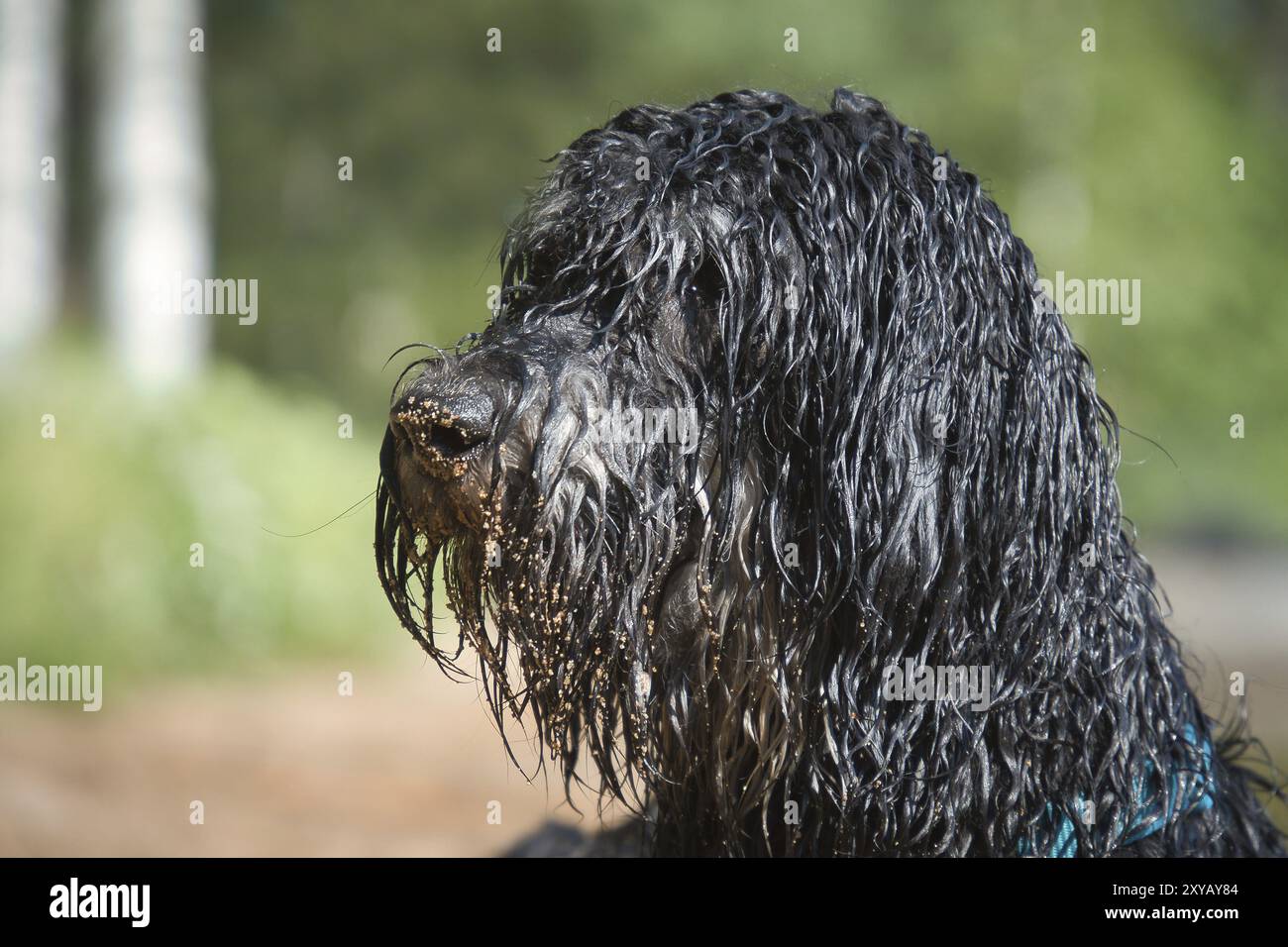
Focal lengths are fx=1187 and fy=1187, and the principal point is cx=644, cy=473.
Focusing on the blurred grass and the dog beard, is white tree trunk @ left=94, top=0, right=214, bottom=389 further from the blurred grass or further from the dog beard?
the dog beard

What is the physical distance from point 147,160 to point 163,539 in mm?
4611

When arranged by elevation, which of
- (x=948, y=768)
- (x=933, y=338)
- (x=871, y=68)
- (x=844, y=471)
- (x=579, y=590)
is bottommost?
(x=948, y=768)

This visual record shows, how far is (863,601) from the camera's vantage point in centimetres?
227

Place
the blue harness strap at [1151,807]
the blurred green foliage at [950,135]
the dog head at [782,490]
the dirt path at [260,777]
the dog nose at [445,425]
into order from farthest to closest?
the blurred green foliage at [950,135] < the dirt path at [260,777] < the blue harness strap at [1151,807] < the dog head at [782,490] < the dog nose at [445,425]

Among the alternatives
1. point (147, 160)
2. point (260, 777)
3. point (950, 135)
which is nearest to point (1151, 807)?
point (260, 777)

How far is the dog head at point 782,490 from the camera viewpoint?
2270 millimetres

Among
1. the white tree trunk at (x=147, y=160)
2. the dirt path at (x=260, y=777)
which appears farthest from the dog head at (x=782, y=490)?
the white tree trunk at (x=147, y=160)

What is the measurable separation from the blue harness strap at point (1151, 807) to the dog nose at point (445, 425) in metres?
1.36

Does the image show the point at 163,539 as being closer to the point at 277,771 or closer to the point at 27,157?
the point at 277,771

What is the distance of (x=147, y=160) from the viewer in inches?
453

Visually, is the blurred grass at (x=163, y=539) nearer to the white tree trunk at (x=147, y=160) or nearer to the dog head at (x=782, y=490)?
the white tree trunk at (x=147, y=160)

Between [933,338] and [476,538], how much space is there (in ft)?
3.18

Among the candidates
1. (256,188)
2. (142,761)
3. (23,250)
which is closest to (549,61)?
(256,188)
